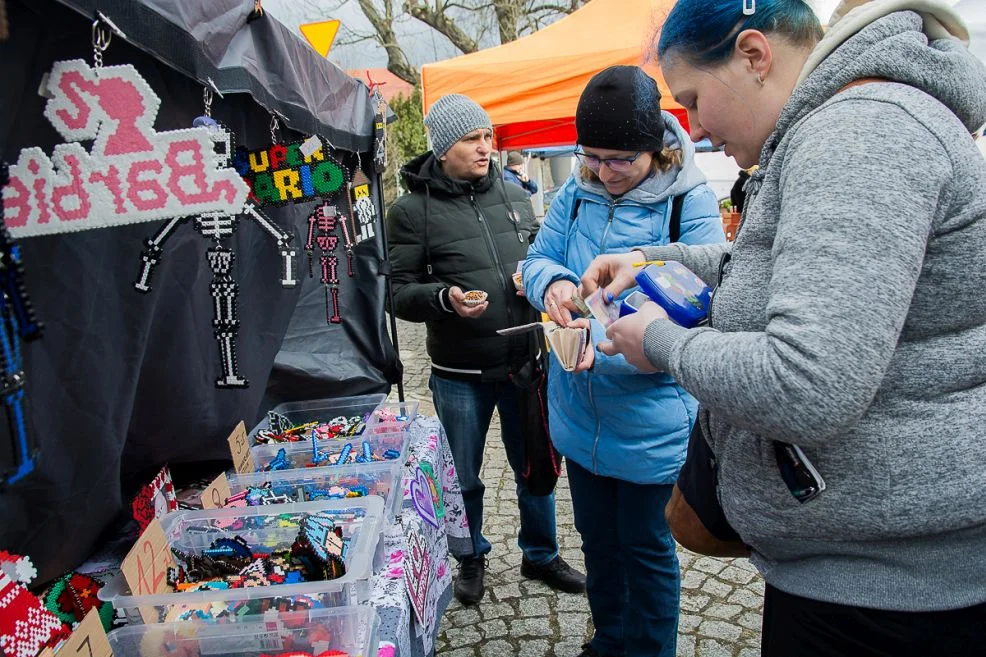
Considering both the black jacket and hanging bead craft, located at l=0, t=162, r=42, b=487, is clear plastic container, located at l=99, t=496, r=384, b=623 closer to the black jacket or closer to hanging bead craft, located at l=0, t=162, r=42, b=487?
hanging bead craft, located at l=0, t=162, r=42, b=487

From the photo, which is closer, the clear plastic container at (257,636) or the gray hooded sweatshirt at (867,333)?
the gray hooded sweatshirt at (867,333)

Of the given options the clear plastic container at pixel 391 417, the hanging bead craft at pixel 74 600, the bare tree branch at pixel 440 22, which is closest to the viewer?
the hanging bead craft at pixel 74 600

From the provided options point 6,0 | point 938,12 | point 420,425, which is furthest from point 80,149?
point 420,425

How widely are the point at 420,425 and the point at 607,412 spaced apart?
30.8 inches

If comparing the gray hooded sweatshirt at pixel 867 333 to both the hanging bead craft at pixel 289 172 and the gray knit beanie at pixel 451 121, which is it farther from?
the gray knit beanie at pixel 451 121

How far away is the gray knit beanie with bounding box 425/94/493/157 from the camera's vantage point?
2.55 m

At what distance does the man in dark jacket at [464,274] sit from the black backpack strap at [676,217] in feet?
2.63

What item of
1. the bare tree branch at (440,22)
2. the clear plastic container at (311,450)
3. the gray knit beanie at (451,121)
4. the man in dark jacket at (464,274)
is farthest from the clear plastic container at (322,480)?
the bare tree branch at (440,22)

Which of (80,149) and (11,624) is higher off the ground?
(80,149)

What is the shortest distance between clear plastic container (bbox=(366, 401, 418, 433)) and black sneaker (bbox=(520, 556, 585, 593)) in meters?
0.91

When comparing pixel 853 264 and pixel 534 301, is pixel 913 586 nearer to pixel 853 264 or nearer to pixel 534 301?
pixel 853 264

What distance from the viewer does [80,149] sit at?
973mm

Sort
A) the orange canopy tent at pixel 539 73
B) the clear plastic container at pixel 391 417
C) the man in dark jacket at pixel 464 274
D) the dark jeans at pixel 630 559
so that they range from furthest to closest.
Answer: the orange canopy tent at pixel 539 73, the man in dark jacket at pixel 464 274, the clear plastic container at pixel 391 417, the dark jeans at pixel 630 559

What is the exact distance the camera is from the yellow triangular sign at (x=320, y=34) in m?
2.38
